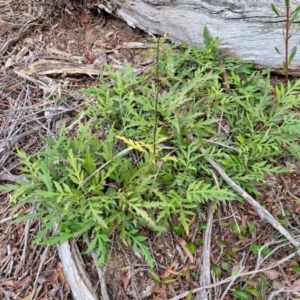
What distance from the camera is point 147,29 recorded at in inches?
119

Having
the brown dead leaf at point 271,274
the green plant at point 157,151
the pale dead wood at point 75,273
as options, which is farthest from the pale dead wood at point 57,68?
the brown dead leaf at point 271,274

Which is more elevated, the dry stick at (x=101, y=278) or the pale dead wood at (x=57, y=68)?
the pale dead wood at (x=57, y=68)

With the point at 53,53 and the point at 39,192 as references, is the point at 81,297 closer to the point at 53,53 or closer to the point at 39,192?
the point at 39,192

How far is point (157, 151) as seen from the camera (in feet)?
6.93

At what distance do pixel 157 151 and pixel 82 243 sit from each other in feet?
2.17

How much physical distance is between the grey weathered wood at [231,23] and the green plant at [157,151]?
126 millimetres

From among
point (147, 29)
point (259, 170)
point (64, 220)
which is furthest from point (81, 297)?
point (147, 29)

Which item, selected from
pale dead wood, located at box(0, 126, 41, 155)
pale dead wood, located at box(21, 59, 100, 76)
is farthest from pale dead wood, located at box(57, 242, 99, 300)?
pale dead wood, located at box(21, 59, 100, 76)

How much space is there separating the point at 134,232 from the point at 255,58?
1554 mm

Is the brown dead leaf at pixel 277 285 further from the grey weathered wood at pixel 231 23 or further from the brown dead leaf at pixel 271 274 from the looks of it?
the grey weathered wood at pixel 231 23

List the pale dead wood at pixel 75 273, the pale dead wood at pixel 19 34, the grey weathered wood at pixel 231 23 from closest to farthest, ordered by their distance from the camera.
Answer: the pale dead wood at pixel 75 273 < the grey weathered wood at pixel 231 23 < the pale dead wood at pixel 19 34

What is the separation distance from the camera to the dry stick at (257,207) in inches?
79.8

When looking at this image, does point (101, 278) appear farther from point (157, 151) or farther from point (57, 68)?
point (57, 68)

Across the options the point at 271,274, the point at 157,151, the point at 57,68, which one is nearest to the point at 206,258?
the point at 271,274
